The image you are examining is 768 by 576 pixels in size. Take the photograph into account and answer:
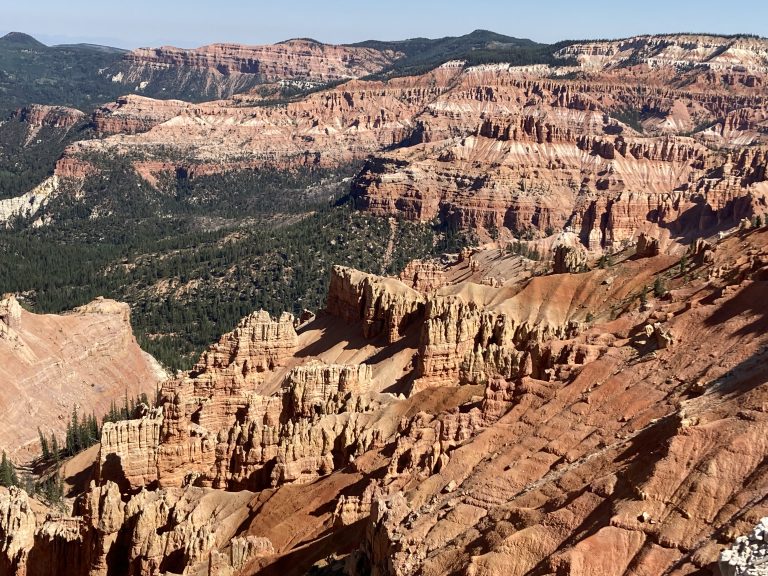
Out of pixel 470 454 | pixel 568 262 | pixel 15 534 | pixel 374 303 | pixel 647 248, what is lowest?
pixel 15 534

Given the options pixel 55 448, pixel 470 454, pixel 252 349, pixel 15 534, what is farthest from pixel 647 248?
pixel 15 534

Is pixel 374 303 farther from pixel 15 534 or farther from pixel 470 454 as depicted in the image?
pixel 470 454

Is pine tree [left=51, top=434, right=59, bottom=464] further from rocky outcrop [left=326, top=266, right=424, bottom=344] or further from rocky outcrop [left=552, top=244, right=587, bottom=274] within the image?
rocky outcrop [left=552, top=244, right=587, bottom=274]

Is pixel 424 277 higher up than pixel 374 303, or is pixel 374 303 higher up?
pixel 374 303

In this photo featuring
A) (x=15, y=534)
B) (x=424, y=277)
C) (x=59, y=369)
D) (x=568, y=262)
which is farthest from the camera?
(x=424, y=277)

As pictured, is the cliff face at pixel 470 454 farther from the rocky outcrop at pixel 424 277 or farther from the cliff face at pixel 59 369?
the cliff face at pixel 59 369

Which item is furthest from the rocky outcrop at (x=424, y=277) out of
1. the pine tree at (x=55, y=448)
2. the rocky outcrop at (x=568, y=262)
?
the pine tree at (x=55, y=448)

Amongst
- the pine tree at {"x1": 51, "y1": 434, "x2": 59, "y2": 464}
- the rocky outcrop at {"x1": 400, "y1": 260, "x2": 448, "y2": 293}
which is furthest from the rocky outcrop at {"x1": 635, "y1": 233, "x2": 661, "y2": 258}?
the pine tree at {"x1": 51, "y1": 434, "x2": 59, "y2": 464}

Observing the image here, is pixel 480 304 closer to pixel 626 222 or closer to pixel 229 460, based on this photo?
pixel 229 460
